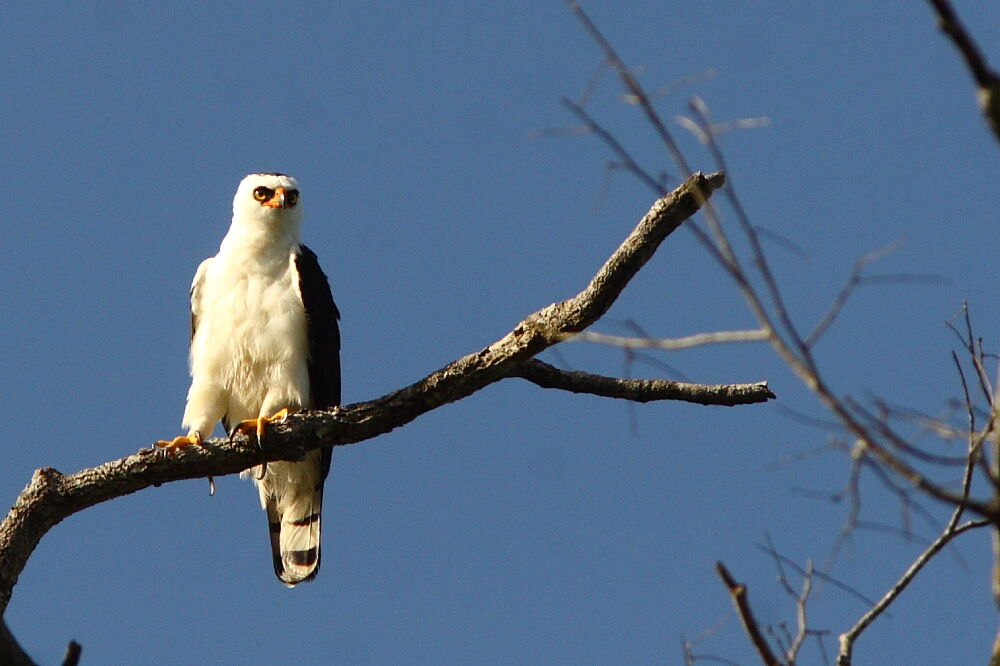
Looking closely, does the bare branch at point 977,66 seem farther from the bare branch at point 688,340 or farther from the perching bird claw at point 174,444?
the perching bird claw at point 174,444

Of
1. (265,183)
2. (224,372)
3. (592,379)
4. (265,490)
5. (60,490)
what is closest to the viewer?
(60,490)

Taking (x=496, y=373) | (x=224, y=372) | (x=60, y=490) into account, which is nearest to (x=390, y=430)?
(x=496, y=373)

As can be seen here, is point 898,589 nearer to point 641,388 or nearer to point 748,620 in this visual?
point 748,620

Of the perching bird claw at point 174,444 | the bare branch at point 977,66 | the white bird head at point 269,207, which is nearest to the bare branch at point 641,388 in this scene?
the perching bird claw at point 174,444

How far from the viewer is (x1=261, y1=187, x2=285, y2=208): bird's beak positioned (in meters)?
7.68

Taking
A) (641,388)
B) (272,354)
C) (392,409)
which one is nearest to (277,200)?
(272,354)

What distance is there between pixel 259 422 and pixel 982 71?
4.13 meters

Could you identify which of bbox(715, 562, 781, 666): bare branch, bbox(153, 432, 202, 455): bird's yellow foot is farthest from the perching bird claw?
bbox(715, 562, 781, 666): bare branch

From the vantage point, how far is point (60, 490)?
5105 mm

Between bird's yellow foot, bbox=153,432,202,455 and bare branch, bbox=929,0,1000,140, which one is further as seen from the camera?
bird's yellow foot, bbox=153,432,202,455

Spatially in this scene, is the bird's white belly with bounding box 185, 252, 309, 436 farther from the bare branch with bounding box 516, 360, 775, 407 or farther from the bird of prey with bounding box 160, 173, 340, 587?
the bare branch with bounding box 516, 360, 775, 407

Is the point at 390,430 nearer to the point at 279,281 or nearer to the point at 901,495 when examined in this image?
the point at 279,281

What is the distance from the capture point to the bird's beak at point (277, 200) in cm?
768

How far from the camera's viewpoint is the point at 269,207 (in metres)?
7.64
